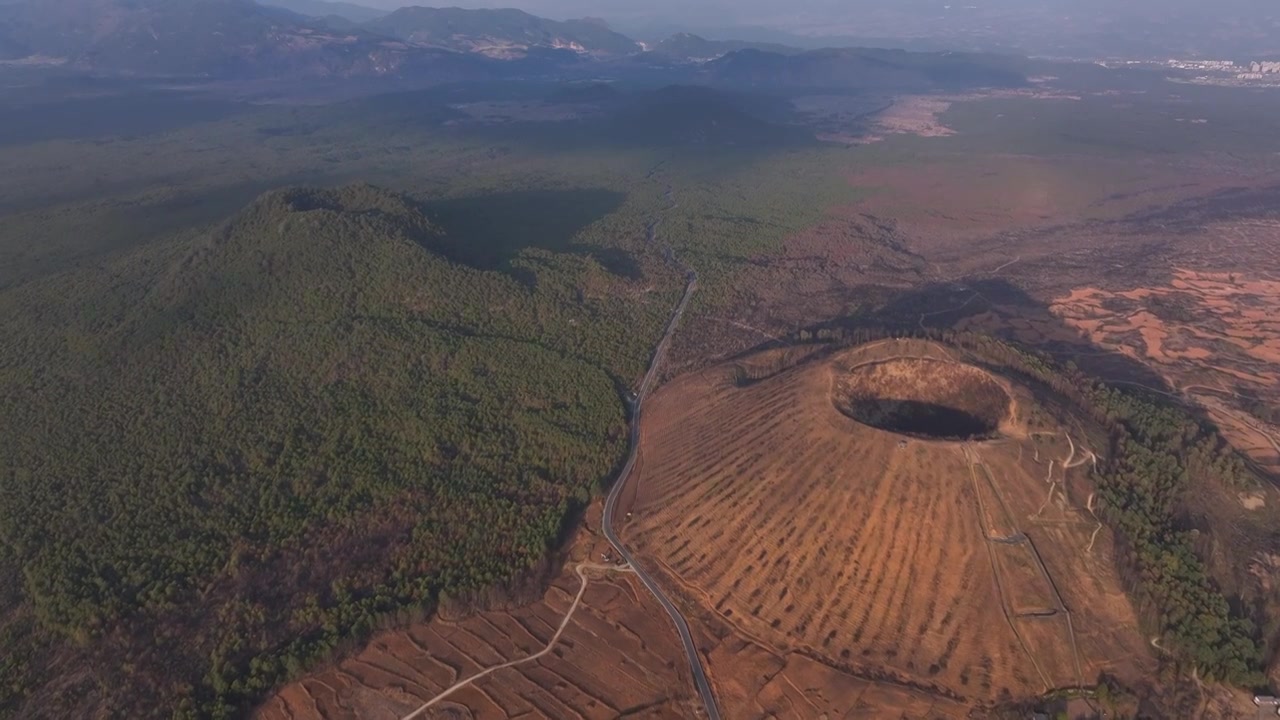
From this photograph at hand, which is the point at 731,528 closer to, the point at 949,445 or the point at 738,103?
the point at 949,445

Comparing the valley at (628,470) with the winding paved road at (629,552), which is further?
the valley at (628,470)

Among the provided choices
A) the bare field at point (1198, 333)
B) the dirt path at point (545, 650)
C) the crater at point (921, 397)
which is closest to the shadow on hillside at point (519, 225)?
the crater at point (921, 397)

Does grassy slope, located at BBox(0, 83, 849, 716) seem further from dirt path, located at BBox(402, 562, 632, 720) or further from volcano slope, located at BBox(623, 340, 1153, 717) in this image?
volcano slope, located at BBox(623, 340, 1153, 717)

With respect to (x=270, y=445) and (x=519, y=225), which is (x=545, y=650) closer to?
(x=270, y=445)

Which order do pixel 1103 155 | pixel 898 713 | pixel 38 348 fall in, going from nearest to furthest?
pixel 898 713
pixel 38 348
pixel 1103 155

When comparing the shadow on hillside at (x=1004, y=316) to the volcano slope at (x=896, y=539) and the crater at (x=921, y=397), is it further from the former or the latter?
the volcano slope at (x=896, y=539)

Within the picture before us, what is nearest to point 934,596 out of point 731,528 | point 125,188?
point 731,528

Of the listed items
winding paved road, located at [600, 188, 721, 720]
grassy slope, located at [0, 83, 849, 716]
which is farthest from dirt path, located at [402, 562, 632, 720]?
grassy slope, located at [0, 83, 849, 716]
